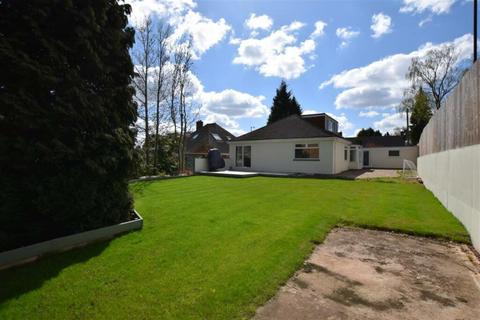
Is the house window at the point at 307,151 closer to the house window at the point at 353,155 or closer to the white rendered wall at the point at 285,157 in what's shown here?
the white rendered wall at the point at 285,157

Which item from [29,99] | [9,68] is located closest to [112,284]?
[29,99]

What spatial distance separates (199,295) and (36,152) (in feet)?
10.2

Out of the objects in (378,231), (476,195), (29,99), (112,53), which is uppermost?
(112,53)

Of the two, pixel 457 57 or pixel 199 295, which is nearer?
pixel 199 295

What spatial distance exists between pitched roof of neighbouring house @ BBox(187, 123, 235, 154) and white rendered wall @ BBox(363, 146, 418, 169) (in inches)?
625

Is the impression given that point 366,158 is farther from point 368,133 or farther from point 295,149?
point 368,133

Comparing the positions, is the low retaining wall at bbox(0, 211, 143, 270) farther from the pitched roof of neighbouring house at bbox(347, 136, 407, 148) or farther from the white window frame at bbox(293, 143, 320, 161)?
the pitched roof of neighbouring house at bbox(347, 136, 407, 148)

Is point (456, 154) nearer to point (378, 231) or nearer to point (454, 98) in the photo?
point (454, 98)

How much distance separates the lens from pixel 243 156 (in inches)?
797

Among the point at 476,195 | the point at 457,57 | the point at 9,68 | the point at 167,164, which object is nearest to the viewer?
the point at 9,68

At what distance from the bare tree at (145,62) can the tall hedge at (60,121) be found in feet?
40.9

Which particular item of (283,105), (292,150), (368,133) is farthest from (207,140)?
(368,133)

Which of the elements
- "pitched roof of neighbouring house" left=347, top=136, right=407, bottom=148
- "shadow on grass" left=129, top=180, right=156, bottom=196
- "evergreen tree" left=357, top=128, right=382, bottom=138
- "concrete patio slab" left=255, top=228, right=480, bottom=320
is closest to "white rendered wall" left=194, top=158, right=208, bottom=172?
"shadow on grass" left=129, top=180, right=156, bottom=196

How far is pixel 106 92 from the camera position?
16.0 ft
